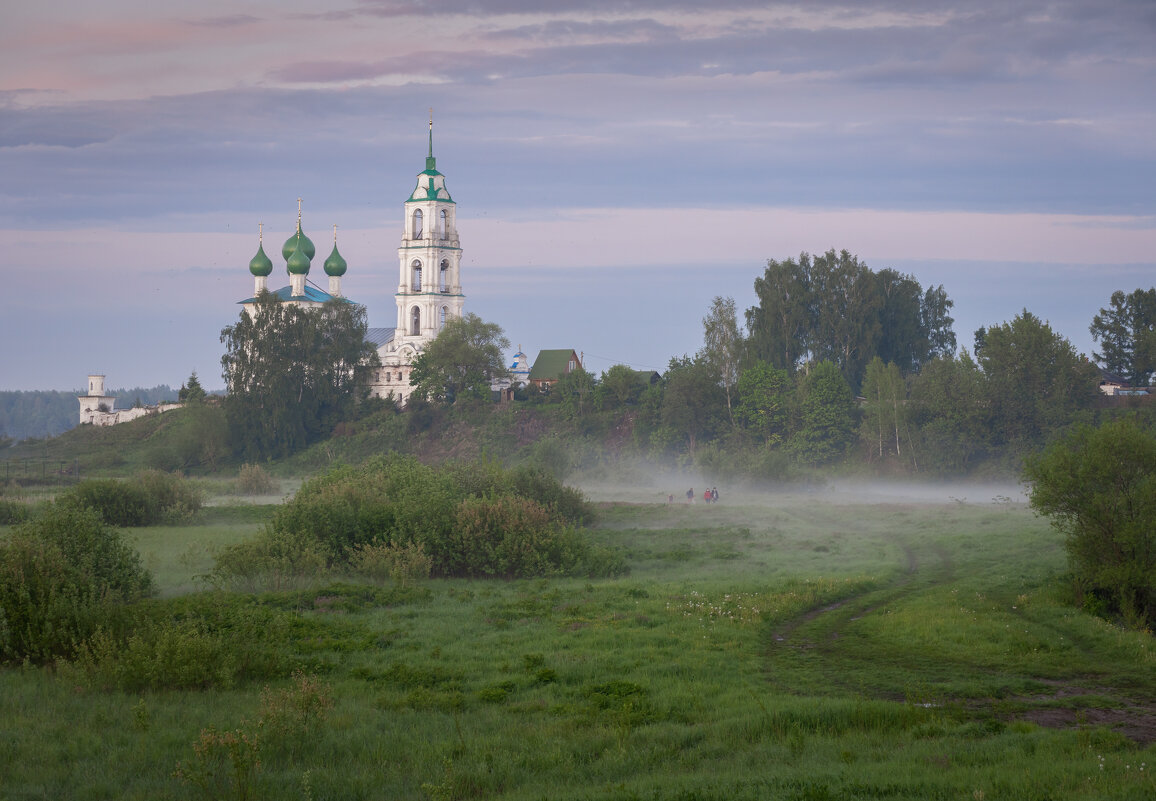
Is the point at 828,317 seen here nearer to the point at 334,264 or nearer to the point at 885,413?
the point at 885,413

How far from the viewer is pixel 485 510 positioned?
117 feet

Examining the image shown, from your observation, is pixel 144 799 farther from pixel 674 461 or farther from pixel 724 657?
pixel 674 461

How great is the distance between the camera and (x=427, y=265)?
106312mm

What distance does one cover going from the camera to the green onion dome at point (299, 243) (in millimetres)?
108625

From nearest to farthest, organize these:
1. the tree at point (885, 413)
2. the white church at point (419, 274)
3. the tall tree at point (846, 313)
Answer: the tree at point (885, 413) → the tall tree at point (846, 313) → the white church at point (419, 274)

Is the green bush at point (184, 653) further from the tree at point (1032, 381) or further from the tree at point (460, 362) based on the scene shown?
the tree at point (460, 362)

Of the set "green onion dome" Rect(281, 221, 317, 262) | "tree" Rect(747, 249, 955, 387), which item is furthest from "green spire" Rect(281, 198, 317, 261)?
"tree" Rect(747, 249, 955, 387)

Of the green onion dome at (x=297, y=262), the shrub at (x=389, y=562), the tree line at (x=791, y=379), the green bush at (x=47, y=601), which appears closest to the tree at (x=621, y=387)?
the tree line at (x=791, y=379)

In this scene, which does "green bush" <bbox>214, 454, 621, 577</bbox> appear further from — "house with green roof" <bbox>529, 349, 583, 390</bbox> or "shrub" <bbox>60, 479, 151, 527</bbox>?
"house with green roof" <bbox>529, 349, 583, 390</bbox>

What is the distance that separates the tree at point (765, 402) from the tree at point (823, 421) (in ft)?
4.48

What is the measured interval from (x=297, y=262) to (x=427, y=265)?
1322 cm

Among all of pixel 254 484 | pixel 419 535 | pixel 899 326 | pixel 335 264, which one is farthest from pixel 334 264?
pixel 419 535

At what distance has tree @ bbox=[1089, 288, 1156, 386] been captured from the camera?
80.1 metres

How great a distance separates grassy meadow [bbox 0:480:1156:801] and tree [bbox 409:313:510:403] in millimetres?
64268
